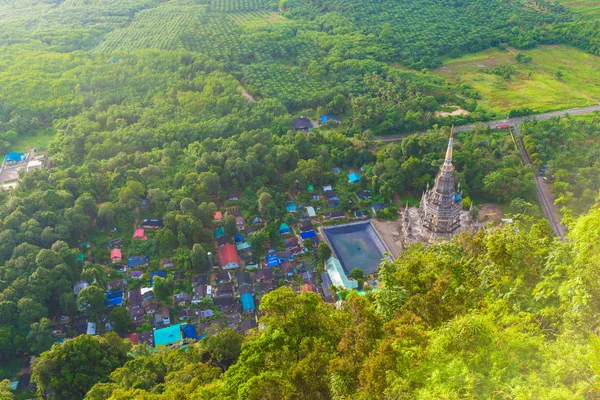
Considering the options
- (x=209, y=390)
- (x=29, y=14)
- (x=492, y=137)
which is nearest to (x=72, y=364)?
(x=209, y=390)

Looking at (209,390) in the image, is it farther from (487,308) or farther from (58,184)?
(58,184)

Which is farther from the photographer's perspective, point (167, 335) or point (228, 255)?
point (228, 255)

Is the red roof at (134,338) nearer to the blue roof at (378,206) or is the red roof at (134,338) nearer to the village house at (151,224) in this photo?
the village house at (151,224)

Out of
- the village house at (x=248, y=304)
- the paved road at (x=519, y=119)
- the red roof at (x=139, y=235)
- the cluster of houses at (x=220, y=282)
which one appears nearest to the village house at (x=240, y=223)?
the cluster of houses at (x=220, y=282)

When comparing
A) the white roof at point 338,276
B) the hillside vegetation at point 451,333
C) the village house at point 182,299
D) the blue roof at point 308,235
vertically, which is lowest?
the blue roof at point 308,235

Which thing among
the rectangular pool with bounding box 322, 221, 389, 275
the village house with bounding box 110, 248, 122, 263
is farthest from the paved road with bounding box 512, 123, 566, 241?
Result: the village house with bounding box 110, 248, 122, 263

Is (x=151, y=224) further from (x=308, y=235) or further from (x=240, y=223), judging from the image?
(x=308, y=235)

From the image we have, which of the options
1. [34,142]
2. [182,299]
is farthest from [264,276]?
[34,142]
